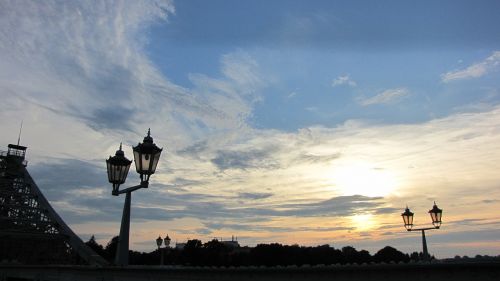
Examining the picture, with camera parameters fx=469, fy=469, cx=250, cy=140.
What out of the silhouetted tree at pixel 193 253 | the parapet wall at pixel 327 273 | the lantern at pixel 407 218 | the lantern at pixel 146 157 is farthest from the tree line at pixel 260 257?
the lantern at pixel 146 157

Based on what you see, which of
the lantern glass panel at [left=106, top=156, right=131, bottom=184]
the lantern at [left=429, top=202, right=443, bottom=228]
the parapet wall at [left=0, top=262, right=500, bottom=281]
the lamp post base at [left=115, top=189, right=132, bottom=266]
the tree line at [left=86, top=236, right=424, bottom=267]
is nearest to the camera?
the parapet wall at [left=0, top=262, right=500, bottom=281]

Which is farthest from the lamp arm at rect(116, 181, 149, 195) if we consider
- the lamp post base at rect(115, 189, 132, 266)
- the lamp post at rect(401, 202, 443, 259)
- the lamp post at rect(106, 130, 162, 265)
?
the lamp post at rect(401, 202, 443, 259)

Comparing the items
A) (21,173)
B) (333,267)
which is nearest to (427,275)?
(333,267)

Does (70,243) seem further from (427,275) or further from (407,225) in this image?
(427,275)

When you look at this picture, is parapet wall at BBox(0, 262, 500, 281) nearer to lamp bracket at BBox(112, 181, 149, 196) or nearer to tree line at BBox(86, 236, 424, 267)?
lamp bracket at BBox(112, 181, 149, 196)

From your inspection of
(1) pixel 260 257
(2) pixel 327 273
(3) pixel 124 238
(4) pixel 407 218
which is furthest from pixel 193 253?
(2) pixel 327 273

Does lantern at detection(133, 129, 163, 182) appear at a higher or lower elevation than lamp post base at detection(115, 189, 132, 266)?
higher

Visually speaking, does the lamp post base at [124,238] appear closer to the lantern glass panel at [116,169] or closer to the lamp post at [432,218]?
the lantern glass panel at [116,169]

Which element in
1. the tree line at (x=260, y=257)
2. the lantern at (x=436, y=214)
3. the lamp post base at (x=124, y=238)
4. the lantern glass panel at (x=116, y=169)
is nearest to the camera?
the lamp post base at (x=124, y=238)

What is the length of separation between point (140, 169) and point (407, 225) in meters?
12.6

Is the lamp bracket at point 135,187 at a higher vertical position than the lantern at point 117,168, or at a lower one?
lower

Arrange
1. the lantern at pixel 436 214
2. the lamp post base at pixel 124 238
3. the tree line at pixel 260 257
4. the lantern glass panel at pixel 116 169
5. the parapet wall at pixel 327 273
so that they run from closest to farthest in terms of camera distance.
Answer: the parapet wall at pixel 327 273 → the lamp post base at pixel 124 238 → the lantern glass panel at pixel 116 169 → the lantern at pixel 436 214 → the tree line at pixel 260 257

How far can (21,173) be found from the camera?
126875mm

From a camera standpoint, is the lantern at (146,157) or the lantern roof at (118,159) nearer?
the lantern at (146,157)
